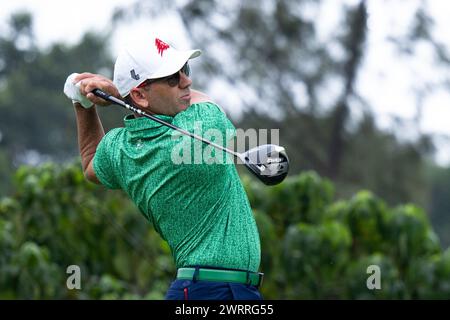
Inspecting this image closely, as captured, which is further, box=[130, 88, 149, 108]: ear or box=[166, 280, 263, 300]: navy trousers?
box=[130, 88, 149, 108]: ear

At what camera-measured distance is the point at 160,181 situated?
398 cm

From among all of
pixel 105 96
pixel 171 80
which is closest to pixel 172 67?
pixel 171 80

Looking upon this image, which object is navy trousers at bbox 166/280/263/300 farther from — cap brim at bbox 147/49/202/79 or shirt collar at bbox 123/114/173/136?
cap brim at bbox 147/49/202/79

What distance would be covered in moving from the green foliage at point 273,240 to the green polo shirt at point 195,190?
4.57m

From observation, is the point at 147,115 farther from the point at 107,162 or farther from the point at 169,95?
the point at 107,162

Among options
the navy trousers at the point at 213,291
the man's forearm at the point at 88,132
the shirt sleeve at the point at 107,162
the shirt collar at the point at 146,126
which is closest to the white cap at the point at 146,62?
the shirt collar at the point at 146,126

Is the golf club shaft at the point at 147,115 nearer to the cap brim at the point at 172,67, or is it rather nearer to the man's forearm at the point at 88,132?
the cap brim at the point at 172,67

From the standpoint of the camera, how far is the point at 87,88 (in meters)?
4.23

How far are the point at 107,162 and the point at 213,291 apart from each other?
0.68 meters

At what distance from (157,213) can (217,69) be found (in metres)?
15.5

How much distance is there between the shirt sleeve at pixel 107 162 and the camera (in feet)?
13.8

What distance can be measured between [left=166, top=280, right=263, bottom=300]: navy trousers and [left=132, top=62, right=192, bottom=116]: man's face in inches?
24.1

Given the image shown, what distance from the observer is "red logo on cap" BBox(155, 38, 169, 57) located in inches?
159

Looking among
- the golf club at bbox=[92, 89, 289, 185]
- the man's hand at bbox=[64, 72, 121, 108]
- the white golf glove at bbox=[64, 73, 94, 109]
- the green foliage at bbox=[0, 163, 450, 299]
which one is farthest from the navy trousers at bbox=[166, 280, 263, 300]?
the green foliage at bbox=[0, 163, 450, 299]
